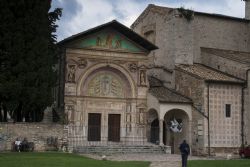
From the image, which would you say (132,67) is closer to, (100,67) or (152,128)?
(100,67)

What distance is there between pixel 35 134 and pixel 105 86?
6987mm

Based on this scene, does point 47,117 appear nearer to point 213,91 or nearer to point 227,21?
point 213,91

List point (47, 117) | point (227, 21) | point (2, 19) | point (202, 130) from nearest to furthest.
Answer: point (2, 19) < point (202, 130) < point (47, 117) < point (227, 21)

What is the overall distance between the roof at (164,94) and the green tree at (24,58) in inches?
308

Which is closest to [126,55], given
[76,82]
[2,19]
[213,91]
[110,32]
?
[110,32]

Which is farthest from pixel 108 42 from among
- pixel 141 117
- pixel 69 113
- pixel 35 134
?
pixel 35 134

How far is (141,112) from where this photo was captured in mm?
31734

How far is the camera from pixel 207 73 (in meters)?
32.0

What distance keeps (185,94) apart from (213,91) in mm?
2143

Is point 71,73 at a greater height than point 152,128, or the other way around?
point 71,73

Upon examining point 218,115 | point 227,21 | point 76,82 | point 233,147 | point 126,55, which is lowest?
point 233,147

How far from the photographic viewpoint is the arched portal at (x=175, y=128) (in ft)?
101

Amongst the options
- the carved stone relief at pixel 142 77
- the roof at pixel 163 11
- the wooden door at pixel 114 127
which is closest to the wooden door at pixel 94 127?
the wooden door at pixel 114 127

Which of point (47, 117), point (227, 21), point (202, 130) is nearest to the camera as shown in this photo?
point (202, 130)
